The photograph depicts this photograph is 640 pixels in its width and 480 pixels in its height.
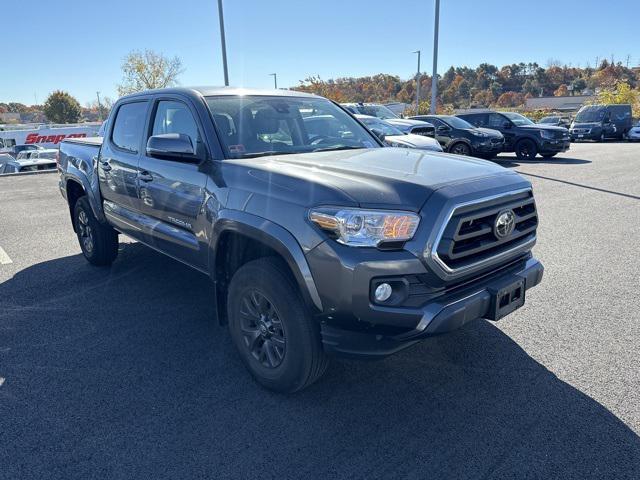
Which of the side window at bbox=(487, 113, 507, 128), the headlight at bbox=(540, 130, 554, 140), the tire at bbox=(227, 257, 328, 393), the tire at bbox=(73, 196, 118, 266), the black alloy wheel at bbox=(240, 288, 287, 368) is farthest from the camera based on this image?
the side window at bbox=(487, 113, 507, 128)

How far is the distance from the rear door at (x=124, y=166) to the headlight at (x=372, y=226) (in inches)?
97.6

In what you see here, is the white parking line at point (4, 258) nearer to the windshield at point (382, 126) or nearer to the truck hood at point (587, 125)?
the windshield at point (382, 126)

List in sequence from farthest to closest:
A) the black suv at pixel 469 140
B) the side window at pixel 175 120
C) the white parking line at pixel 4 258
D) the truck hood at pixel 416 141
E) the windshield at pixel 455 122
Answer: the windshield at pixel 455 122 < the black suv at pixel 469 140 < the truck hood at pixel 416 141 < the white parking line at pixel 4 258 < the side window at pixel 175 120

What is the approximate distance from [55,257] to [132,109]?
2.60 metres

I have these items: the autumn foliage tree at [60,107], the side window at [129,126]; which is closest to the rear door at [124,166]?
the side window at [129,126]

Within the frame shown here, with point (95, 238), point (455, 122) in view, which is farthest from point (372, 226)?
point (455, 122)

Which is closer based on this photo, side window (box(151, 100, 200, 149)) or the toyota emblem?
the toyota emblem

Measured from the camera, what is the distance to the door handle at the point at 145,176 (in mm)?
3954

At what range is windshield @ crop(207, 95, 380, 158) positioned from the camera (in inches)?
137

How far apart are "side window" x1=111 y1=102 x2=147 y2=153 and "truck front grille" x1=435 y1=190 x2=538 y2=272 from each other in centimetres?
300

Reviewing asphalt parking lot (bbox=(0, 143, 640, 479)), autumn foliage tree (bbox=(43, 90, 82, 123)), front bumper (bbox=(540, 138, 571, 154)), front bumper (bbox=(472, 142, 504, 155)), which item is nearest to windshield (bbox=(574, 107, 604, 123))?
front bumper (bbox=(540, 138, 571, 154))

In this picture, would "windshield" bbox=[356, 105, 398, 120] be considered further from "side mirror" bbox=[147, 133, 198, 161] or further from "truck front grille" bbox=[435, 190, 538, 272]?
"truck front grille" bbox=[435, 190, 538, 272]

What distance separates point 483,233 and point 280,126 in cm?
185

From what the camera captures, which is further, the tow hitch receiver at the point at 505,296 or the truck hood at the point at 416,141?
the truck hood at the point at 416,141
